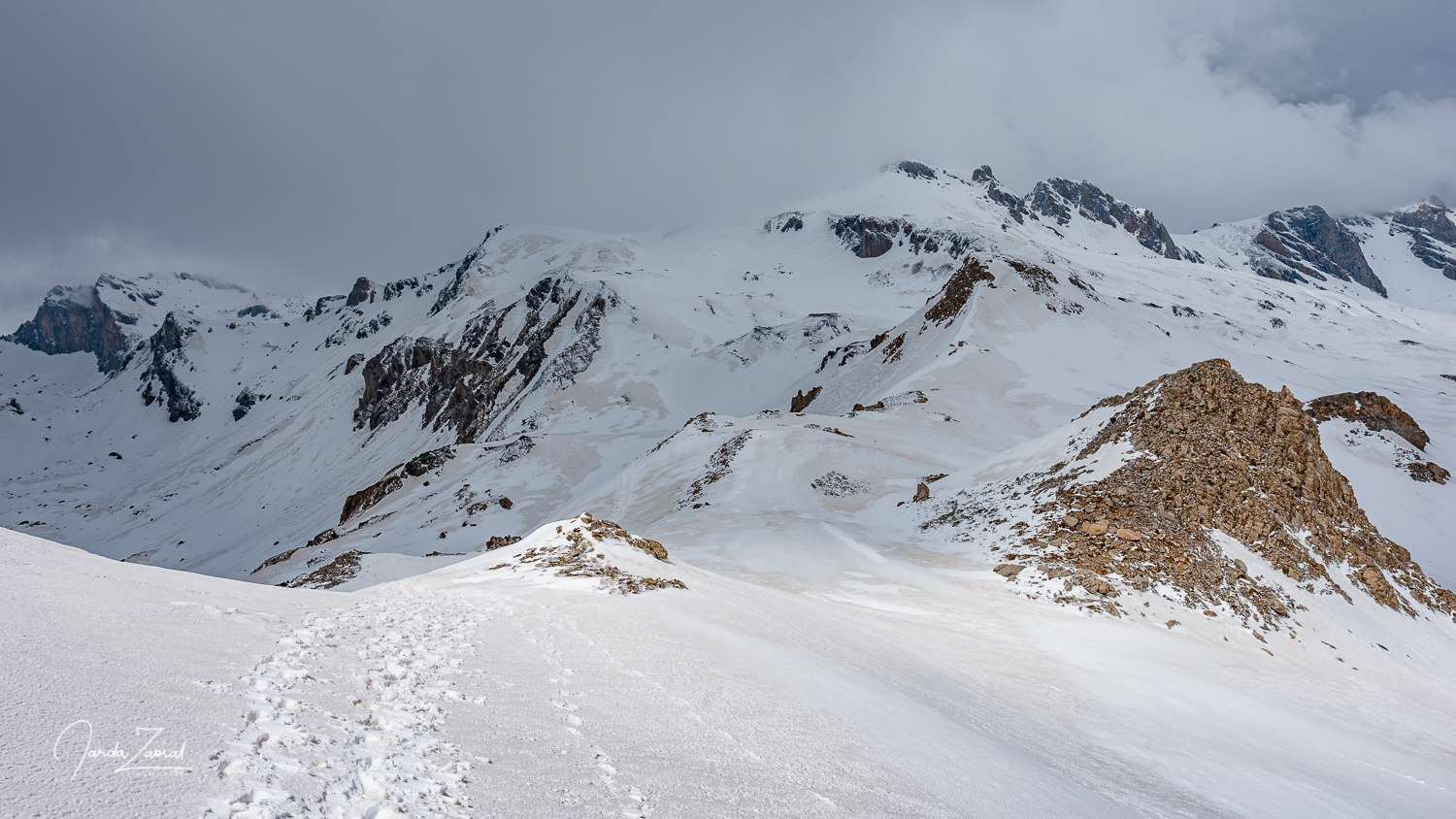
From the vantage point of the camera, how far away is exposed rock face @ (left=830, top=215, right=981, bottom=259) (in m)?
112

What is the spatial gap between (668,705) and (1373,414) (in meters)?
38.7

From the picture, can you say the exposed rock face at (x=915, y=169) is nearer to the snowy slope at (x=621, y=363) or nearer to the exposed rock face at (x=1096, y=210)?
the snowy slope at (x=621, y=363)

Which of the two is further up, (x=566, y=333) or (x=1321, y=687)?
(x=566, y=333)

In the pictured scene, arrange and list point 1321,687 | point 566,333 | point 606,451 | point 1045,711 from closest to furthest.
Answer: point 1045,711, point 1321,687, point 606,451, point 566,333

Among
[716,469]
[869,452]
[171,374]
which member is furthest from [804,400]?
[171,374]

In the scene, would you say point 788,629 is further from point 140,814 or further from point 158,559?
point 158,559

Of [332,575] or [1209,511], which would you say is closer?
[1209,511]

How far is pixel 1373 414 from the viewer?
28.9 m

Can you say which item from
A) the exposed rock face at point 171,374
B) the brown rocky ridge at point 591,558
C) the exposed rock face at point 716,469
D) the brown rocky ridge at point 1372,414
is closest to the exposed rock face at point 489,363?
the exposed rock face at point 716,469

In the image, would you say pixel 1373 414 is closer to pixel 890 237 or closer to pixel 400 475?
pixel 400 475

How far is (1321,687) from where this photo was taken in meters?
10.3

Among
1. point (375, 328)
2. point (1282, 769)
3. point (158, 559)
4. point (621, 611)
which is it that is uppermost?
point (375, 328)

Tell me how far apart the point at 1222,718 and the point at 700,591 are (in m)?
7.54

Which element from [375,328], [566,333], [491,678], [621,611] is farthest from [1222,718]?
[375,328]
